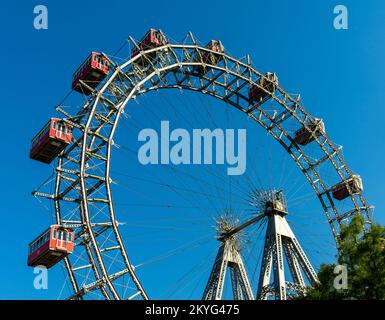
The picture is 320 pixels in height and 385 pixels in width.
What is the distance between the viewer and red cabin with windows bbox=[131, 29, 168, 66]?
35.5 metres

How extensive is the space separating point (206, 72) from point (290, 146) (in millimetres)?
9350

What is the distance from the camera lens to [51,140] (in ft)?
102

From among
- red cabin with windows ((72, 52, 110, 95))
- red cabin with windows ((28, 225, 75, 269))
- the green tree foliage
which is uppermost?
red cabin with windows ((72, 52, 110, 95))

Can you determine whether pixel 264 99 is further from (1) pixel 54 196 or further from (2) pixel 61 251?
(2) pixel 61 251

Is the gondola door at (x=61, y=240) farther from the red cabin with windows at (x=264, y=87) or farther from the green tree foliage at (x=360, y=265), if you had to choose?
the red cabin with windows at (x=264, y=87)

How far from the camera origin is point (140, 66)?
3519cm

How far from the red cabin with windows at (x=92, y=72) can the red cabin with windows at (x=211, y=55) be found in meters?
6.31

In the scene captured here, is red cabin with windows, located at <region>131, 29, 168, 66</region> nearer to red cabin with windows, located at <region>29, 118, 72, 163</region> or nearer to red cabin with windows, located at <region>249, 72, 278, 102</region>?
red cabin with windows, located at <region>29, 118, 72, 163</region>

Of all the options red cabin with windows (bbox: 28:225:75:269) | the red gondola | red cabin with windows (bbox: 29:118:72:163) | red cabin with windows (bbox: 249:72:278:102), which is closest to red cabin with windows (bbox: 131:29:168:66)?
red cabin with windows (bbox: 29:118:72:163)

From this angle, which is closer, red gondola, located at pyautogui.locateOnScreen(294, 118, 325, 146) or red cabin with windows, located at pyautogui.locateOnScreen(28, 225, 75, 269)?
red cabin with windows, located at pyautogui.locateOnScreen(28, 225, 75, 269)

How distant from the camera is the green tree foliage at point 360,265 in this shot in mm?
21672

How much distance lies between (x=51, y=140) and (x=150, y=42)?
9164mm

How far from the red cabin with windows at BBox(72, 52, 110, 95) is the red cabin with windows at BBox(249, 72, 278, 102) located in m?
11.1

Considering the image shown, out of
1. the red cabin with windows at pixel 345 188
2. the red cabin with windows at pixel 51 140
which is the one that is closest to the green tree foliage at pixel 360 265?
the red cabin with windows at pixel 51 140
